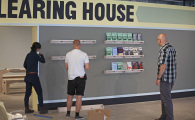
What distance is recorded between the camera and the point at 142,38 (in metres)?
7.68

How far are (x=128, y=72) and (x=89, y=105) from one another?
4.71ft

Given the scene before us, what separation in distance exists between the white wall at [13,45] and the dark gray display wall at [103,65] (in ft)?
17.3

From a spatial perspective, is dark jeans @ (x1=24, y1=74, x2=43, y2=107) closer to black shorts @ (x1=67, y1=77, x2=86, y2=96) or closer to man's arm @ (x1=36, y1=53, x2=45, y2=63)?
man's arm @ (x1=36, y1=53, x2=45, y2=63)

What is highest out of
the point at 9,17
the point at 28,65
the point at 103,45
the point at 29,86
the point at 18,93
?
the point at 9,17

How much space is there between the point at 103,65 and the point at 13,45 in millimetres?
5590

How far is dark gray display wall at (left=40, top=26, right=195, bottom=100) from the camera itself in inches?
265

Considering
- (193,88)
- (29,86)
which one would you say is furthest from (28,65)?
(193,88)

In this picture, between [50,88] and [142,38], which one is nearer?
[50,88]

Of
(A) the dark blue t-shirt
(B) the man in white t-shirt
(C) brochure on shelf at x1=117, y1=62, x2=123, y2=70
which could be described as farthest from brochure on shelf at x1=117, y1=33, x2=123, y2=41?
(A) the dark blue t-shirt

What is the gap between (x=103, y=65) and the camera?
7.26m

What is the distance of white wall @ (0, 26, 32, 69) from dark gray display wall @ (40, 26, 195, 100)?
5269mm

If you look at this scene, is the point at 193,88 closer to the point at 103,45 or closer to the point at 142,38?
the point at 142,38

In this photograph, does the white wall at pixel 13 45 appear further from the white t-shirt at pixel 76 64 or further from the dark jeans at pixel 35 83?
the white t-shirt at pixel 76 64

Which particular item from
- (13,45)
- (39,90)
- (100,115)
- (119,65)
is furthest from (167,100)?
(13,45)
